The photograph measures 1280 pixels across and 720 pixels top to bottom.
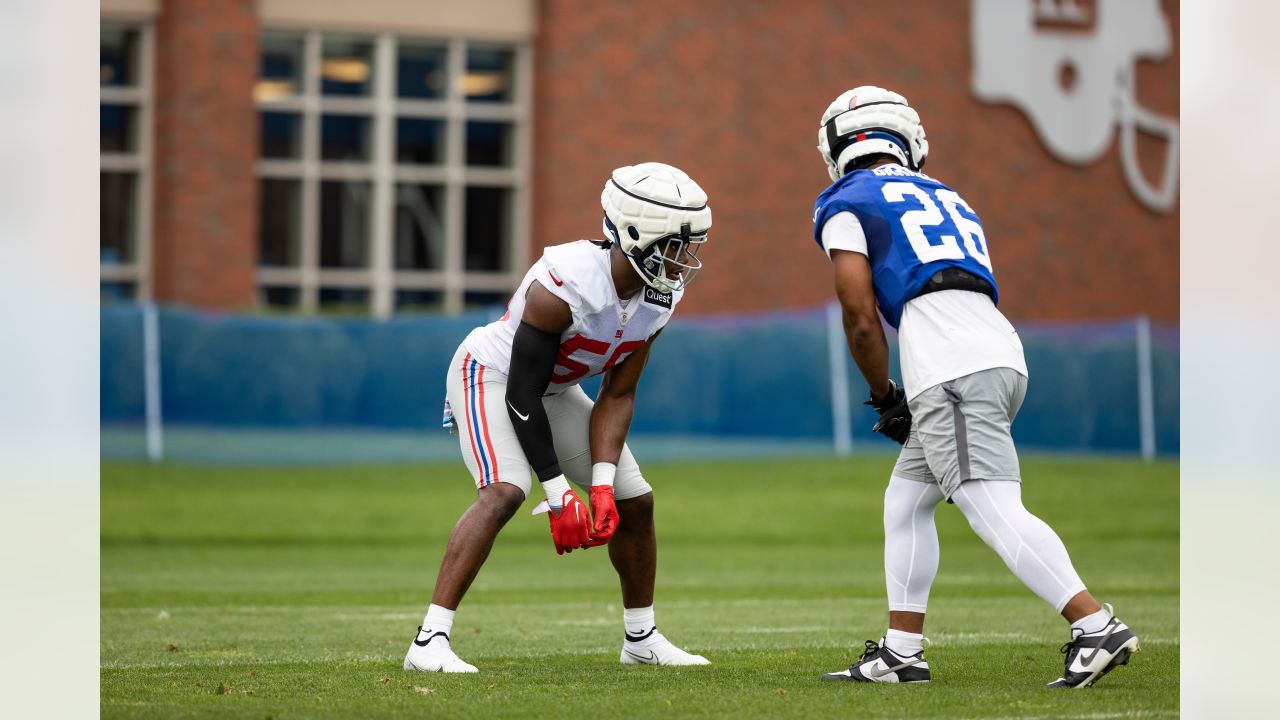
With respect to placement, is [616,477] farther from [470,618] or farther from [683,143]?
[683,143]

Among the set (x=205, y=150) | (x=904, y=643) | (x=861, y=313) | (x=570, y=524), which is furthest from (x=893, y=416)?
(x=205, y=150)

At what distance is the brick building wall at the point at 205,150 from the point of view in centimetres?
2445

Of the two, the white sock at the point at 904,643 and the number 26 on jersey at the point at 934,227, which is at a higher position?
the number 26 on jersey at the point at 934,227

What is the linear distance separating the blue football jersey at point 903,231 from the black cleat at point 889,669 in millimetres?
1214

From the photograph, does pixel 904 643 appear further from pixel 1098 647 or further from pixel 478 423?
pixel 478 423

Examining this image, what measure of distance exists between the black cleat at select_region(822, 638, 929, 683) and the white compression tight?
175 millimetres

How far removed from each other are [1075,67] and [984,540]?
24160 millimetres

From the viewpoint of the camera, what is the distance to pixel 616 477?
6.51m

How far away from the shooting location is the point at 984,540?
5129 millimetres

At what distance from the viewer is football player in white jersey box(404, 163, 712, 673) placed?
19.7 feet

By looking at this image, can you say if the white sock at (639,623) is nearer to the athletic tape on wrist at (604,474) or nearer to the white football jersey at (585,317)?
the athletic tape on wrist at (604,474)

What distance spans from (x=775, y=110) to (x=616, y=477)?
20.8 metres

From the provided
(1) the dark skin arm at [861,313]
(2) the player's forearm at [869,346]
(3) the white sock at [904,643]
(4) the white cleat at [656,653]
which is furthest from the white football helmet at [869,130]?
(4) the white cleat at [656,653]
